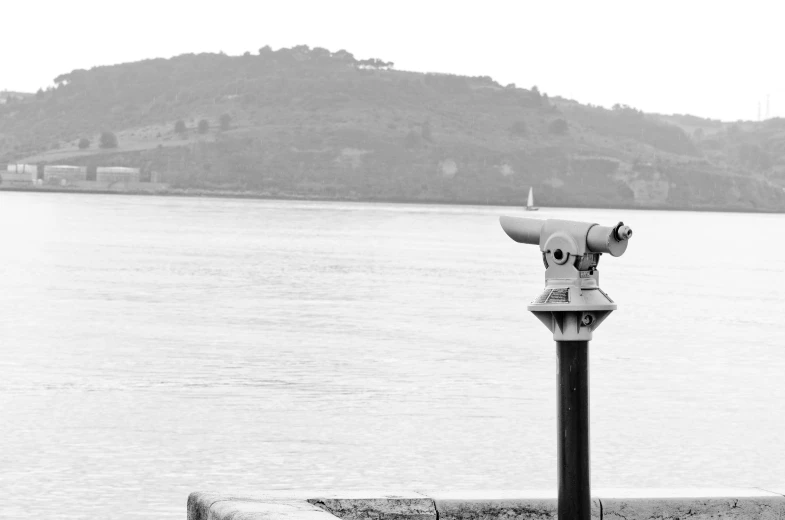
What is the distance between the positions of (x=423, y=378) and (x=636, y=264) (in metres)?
39.4

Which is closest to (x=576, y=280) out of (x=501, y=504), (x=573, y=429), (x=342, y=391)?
(x=573, y=429)

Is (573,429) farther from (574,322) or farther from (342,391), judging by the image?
(342,391)

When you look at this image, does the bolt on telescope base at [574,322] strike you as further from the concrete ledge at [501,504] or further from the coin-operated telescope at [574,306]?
the concrete ledge at [501,504]

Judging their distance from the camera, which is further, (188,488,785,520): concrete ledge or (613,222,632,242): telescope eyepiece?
(188,488,785,520): concrete ledge

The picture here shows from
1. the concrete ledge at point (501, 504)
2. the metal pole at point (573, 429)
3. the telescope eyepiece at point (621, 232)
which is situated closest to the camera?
the telescope eyepiece at point (621, 232)

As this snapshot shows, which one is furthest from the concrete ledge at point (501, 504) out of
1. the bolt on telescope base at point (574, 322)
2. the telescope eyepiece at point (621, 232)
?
the telescope eyepiece at point (621, 232)

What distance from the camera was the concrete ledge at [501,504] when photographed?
5.58m

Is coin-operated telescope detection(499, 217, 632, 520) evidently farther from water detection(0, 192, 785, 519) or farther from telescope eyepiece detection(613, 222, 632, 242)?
water detection(0, 192, 785, 519)

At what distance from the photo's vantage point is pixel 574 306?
4703 millimetres

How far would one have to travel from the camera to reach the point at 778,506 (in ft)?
19.3

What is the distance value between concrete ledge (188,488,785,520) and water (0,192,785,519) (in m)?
0.32

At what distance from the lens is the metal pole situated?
189 inches

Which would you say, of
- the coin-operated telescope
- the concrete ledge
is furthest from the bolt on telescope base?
the concrete ledge

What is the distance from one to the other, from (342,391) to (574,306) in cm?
1092
